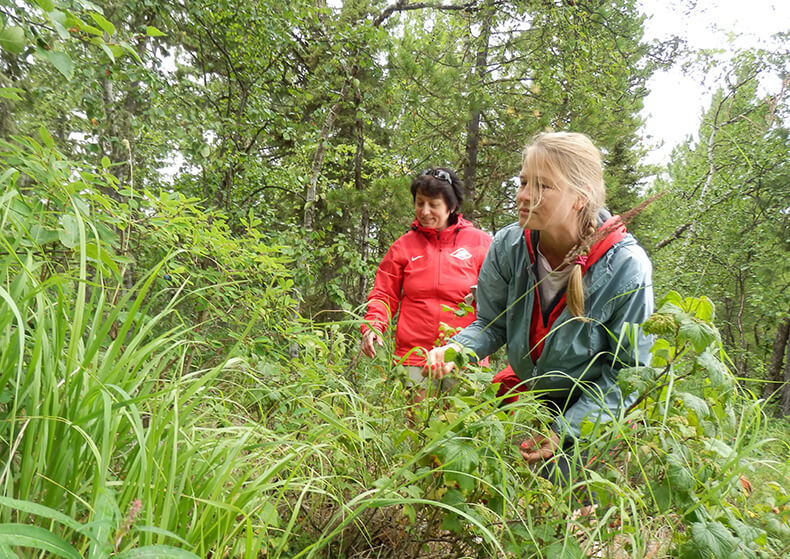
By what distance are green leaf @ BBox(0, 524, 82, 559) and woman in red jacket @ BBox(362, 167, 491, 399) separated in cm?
238

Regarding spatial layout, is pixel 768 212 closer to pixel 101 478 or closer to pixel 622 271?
pixel 622 271

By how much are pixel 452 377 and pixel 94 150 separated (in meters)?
3.24

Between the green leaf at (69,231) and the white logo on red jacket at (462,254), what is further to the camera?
the white logo on red jacket at (462,254)

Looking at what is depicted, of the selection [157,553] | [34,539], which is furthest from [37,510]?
[157,553]

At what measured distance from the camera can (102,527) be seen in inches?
24.9

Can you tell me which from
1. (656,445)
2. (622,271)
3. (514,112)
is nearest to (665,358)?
(656,445)

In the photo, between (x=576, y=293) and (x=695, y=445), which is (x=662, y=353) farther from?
(x=576, y=293)

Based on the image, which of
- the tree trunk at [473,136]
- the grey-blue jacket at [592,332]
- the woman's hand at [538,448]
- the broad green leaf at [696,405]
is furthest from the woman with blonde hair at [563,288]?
the tree trunk at [473,136]

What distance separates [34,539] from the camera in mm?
615

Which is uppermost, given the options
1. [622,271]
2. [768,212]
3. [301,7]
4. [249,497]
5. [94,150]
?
[301,7]

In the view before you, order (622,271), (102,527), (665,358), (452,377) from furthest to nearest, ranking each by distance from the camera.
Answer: (622,271) → (452,377) → (665,358) → (102,527)

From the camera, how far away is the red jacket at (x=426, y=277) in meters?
3.01

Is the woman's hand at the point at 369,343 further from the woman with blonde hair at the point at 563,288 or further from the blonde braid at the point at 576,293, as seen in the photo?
the blonde braid at the point at 576,293

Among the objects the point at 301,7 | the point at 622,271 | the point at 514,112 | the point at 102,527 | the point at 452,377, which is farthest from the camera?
the point at 514,112
